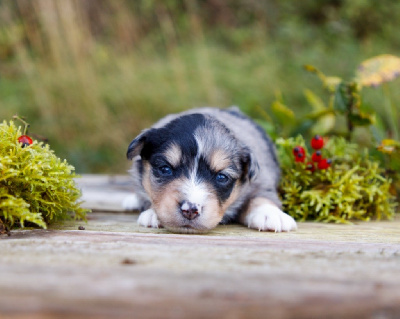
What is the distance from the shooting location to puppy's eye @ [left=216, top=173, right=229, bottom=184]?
11.0 feet

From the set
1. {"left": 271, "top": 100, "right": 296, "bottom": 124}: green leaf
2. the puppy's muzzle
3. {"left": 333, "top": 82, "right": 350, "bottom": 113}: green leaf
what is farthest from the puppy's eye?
{"left": 271, "top": 100, "right": 296, "bottom": 124}: green leaf

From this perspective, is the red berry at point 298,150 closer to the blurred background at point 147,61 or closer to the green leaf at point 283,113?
the green leaf at point 283,113

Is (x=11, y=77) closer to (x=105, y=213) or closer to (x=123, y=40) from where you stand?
(x=123, y=40)

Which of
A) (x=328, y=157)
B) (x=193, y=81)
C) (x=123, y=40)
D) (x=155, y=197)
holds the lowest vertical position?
(x=155, y=197)

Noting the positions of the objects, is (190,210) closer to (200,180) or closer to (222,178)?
(200,180)

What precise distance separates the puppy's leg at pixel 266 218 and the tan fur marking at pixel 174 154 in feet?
2.26

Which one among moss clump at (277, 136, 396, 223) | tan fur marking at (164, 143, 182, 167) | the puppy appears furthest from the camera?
moss clump at (277, 136, 396, 223)

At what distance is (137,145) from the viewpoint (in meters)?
3.54

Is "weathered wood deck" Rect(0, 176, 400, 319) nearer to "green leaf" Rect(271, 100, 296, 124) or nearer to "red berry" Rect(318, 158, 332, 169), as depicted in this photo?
"red berry" Rect(318, 158, 332, 169)

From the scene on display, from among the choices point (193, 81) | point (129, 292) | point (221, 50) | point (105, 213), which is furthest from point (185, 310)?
point (221, 50)

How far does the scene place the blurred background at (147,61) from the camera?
905 cm

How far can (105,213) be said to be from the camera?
13.2ft

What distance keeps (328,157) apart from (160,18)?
835cm

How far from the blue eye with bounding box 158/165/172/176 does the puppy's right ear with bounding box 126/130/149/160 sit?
0.30 m
